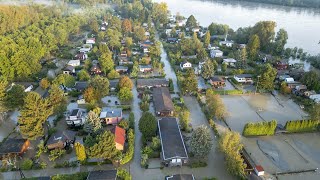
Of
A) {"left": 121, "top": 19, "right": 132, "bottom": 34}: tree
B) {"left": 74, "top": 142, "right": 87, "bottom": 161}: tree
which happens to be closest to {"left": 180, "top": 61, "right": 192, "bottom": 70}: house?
{"left": 121, "top": 19, "right": 132, "bottom": 34}: tree

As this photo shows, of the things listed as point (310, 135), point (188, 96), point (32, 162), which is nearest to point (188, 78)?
point (188, 96)

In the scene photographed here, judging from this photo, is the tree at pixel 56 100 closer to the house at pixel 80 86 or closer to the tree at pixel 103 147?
the house at pixel 80 86

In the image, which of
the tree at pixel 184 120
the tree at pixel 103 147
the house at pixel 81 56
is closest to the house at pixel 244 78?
the tree at pixel 184 120

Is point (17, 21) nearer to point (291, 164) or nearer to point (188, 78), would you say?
point (188, 78)

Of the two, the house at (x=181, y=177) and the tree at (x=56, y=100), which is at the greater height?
the tree at (x=56, y=100)

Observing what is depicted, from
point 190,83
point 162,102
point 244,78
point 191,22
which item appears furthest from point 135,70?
point 191,22

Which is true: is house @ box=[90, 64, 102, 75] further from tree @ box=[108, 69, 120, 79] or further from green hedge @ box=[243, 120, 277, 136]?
green hedge @ box=[243, 120, 277, 136]
